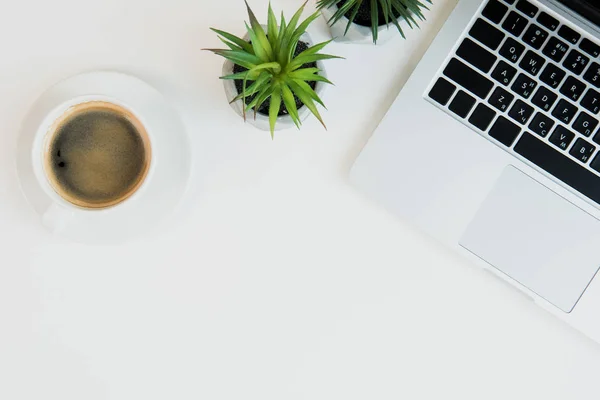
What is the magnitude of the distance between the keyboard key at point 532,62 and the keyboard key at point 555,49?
0.5 inches

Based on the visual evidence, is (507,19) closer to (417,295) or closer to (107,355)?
(417,295)

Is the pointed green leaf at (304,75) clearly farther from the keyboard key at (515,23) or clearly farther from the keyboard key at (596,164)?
the keyboard key at (596,164)

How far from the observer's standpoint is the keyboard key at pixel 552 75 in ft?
2.71

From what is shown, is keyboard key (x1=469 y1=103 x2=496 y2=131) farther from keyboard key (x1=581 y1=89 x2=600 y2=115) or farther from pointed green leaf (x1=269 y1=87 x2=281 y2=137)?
pointed green leaf (x1=269 y1=87 x2=281 y2=137)

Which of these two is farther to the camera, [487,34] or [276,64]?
[487,34]

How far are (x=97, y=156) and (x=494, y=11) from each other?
1.95 ft

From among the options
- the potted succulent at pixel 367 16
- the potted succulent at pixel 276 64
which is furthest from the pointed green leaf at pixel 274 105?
the potted succulent at pixel 367 16

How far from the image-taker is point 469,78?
830 millimetres

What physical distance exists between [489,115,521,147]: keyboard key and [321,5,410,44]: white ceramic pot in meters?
0.19

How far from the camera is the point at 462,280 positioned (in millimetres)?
922

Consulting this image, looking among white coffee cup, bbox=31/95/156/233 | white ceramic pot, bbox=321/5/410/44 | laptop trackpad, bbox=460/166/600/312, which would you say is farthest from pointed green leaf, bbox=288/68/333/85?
laptop trackpad, bbox=460/166/600/312

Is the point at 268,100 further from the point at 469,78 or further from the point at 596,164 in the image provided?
the point at 596,164

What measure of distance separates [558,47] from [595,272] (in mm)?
329

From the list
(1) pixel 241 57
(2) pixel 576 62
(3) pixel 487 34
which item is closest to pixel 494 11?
(3) pixel 487 34
